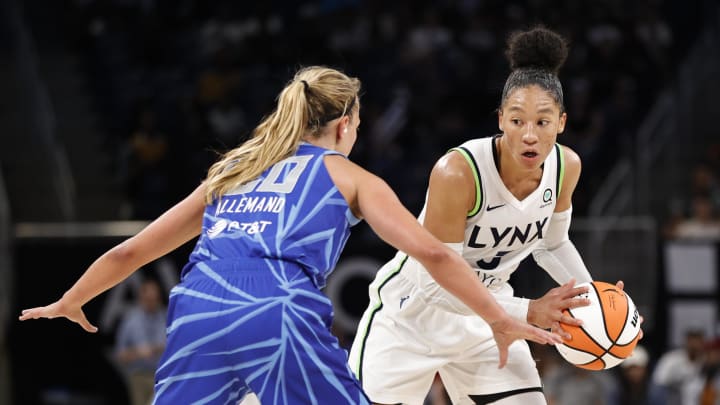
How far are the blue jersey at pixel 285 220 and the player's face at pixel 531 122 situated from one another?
107 cm

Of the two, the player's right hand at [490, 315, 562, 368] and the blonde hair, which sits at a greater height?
the blonde hair

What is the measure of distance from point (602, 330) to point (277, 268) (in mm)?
1545

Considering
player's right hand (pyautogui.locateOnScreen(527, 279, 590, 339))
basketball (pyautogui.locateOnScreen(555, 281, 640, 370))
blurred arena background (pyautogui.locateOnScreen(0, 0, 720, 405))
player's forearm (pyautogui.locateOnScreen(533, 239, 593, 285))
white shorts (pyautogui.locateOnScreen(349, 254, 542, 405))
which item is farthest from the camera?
blurred arena background (pyautogui.locateOnScreen(0, 0, 720, 405))

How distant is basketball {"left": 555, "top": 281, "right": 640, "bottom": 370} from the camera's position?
176 inches

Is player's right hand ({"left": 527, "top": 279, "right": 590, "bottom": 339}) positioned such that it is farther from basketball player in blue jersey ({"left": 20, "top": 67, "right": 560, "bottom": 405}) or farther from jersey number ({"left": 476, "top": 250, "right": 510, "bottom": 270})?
basketball player in blue jersey ({"left": 20, "top": 67, "right": 560, "bottom": 405})

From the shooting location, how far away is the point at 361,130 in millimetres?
12930

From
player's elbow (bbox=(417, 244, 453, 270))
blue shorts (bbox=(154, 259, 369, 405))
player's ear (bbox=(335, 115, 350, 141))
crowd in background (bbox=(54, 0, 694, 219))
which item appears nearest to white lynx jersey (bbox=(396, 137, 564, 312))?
player's ear (bbox=(335, 115, 350, 141))

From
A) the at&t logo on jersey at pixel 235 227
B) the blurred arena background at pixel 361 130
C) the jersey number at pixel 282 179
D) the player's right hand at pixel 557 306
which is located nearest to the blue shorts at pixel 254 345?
the at&t logo on jersey at pixel 235 227

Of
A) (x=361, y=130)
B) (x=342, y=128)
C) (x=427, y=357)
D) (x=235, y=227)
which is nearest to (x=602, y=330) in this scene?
(x=427, y=357)

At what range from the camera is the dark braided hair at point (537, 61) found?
4.65m

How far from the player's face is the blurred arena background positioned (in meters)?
5.34

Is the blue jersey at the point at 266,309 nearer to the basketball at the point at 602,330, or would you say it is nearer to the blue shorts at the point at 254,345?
the blue shorts at the point at 254,345

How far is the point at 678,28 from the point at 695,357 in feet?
19.2

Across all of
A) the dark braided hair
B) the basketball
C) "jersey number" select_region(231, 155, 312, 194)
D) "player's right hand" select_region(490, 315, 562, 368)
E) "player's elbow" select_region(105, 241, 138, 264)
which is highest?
the dark braided hair
